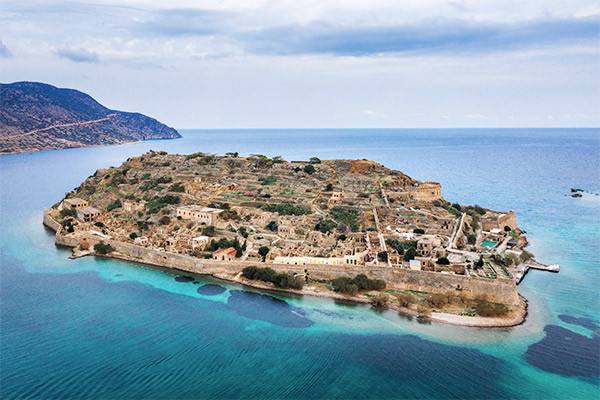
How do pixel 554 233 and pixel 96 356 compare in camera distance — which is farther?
pixel 554 233

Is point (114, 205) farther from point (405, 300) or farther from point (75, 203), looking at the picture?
point (405, 300)

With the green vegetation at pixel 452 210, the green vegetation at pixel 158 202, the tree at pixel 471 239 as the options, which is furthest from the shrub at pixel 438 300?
the green vegetation at pixel 158 202

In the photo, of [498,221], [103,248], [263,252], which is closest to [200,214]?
[103,248]

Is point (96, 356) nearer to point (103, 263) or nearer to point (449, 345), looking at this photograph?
point (103, 263)

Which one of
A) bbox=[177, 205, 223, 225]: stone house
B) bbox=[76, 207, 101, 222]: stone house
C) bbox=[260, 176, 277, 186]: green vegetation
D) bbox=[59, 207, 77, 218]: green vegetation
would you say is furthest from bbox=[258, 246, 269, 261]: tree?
bbox=[59, 207, 77, 218]: green vegetation

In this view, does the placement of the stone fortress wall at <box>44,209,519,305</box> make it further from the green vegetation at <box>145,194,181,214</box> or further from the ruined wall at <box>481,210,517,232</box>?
the ruined wall at <box>481,210,517,232</box>

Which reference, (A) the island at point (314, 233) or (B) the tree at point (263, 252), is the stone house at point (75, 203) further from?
(B) the tree at point (263, 252)

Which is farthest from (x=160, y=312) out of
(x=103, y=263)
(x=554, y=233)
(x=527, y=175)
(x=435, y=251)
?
(x=527, y=175)
